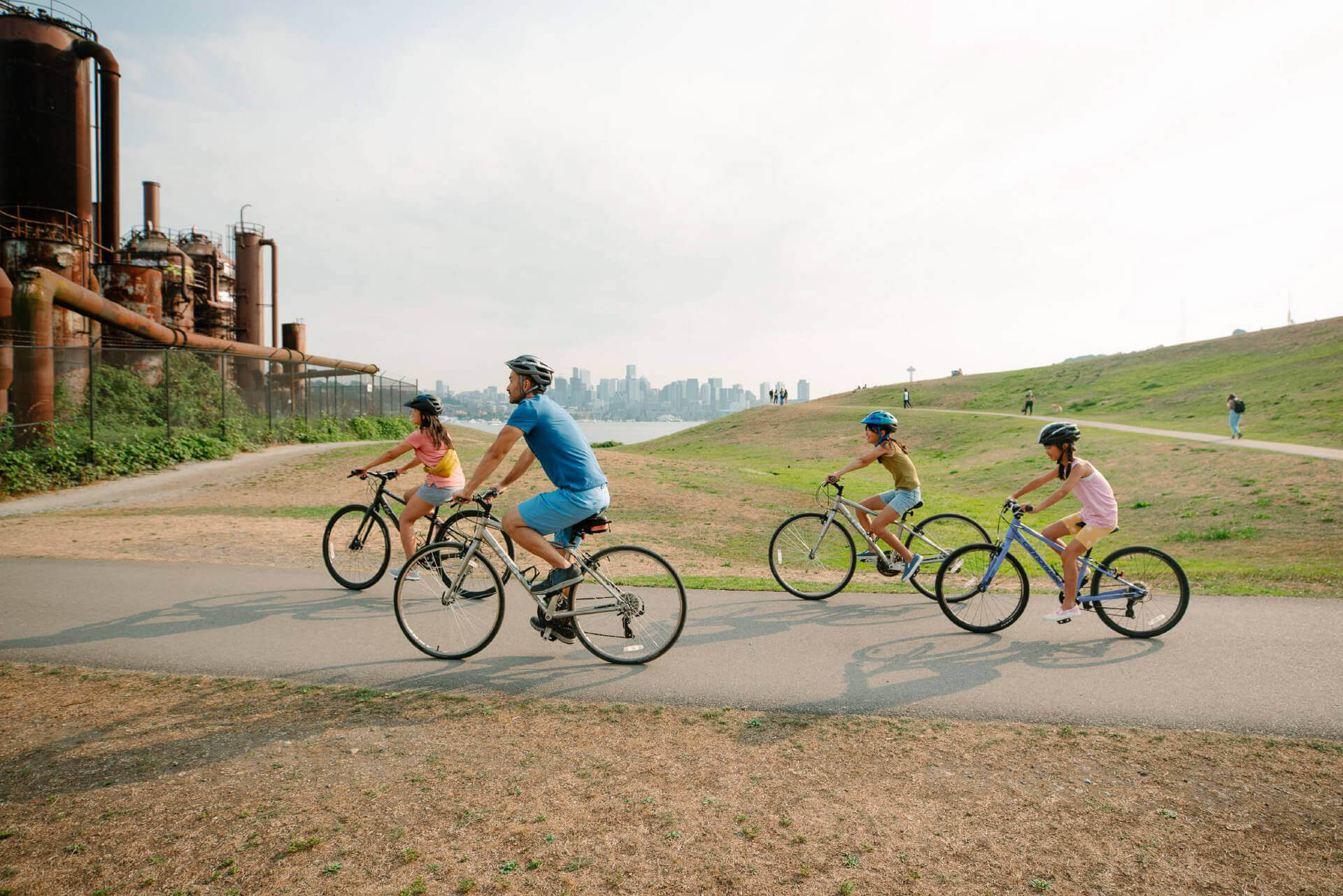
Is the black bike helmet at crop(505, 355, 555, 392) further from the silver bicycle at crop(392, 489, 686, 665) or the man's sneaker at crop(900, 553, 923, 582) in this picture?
the man's sneaker at crop(900, 553, 923, 582)

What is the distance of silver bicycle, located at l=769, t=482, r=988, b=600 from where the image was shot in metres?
7.59

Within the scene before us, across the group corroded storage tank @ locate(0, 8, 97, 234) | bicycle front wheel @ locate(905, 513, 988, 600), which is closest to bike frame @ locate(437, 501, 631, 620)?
bicycle front wheel @ locate(905, 513, 988, 600)

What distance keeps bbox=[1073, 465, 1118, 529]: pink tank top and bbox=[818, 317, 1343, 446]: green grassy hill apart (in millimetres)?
24731

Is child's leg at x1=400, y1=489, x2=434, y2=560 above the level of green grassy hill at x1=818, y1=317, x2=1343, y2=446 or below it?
below

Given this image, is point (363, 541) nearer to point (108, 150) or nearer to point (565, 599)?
point (565, 599)

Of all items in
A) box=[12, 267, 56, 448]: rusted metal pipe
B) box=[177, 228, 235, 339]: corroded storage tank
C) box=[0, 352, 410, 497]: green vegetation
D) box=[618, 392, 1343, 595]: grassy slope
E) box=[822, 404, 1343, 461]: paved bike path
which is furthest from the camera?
box=[177, 228, 235, 339]: corroded storage tank

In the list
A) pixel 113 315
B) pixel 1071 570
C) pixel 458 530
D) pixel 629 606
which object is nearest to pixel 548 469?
pixel 629 606

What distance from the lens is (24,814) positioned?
3.21 m

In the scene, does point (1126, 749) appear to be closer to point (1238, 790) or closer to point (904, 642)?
point (1238, 790)

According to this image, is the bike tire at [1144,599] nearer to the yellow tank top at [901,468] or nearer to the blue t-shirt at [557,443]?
the yellow tank top at [901,468]

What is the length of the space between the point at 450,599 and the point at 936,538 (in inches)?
200

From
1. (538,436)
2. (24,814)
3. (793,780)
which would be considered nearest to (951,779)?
(793,780)

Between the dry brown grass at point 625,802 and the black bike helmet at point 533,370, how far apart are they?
2.22 meters

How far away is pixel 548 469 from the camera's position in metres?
5.12
